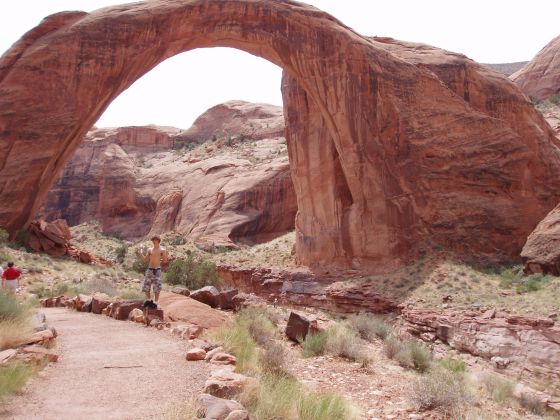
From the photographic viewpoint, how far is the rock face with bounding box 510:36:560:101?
36.4m

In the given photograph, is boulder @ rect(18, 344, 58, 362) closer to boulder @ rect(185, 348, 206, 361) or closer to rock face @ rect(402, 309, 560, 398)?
boulder @ rect(185, 348, 206, 361)

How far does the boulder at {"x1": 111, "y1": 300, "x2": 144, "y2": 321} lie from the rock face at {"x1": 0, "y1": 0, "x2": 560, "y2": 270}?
10.9 m

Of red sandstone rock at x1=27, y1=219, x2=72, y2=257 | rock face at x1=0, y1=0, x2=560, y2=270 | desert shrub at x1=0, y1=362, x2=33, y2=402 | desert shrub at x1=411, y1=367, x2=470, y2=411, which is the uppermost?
rock face at x1=0, y1=0, x2=560, y2=270

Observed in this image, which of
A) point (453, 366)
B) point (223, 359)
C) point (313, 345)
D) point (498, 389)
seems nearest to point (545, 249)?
point (453, 366)

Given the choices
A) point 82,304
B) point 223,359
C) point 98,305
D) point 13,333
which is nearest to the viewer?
point 13,333

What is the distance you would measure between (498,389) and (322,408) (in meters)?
4.64

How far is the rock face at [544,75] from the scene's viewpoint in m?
36.4

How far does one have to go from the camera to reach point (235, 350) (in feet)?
19.0

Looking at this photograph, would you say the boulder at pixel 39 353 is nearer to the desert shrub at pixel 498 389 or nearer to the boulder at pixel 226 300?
the boulder at pixel 226 300

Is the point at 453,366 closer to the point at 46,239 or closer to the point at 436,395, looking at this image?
the point at 436,395

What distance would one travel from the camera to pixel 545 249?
13.8 metres

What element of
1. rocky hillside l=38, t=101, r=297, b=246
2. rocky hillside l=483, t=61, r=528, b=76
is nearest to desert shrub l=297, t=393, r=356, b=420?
rocky hillside l=38, t=101, r=297, b=246

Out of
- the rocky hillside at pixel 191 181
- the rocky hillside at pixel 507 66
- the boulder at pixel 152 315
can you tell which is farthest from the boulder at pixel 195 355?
the rocky hillside at pixel 507 66

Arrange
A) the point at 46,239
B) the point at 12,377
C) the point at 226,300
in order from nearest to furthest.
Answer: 1. the point at 12,377
2. the point at 226,300
3. the point at 46,239
